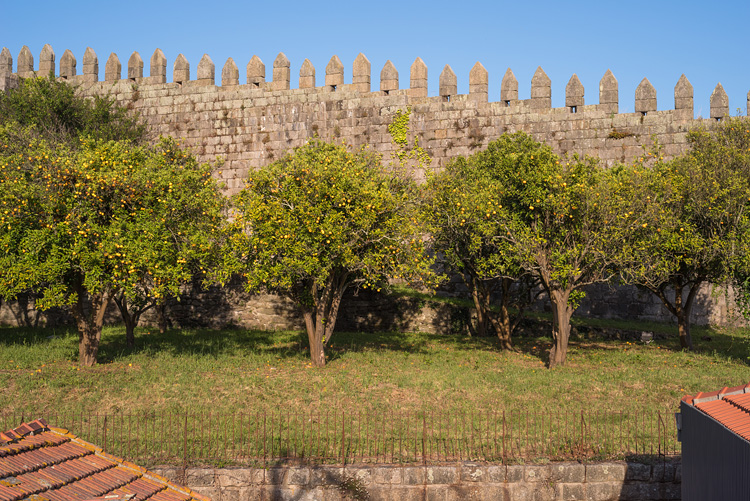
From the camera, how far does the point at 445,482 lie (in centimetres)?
1157

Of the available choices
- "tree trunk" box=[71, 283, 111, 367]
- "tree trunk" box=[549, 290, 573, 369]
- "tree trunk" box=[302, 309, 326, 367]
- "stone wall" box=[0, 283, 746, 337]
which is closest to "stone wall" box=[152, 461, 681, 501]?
"tree trunk" box=[549, 290, 573, 369]

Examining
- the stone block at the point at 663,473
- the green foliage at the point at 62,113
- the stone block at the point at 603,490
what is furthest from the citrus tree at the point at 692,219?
the green foliage at the point at 62,113

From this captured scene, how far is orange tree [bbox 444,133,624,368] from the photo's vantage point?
1811 cm

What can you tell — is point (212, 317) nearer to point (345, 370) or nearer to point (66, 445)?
point (345, 370)

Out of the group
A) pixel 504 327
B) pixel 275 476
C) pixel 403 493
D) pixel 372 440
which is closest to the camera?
pixel 275 476

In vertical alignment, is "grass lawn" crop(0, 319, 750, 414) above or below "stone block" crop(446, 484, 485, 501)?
above

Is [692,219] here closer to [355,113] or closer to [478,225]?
[478,225]

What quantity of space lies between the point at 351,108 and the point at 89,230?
46.8 ft

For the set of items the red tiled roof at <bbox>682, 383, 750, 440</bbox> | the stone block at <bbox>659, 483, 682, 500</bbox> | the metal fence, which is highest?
the red tiled roof at <bbox>682, 383, 750, 440</bbox>

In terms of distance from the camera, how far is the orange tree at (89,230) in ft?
53.6

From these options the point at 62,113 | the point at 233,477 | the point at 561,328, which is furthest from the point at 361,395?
the point at 62,113

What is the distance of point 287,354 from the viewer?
792 inches

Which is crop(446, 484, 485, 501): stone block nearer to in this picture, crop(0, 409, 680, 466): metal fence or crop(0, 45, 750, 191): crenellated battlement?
crop(0, 409, 680, 466): metal fence

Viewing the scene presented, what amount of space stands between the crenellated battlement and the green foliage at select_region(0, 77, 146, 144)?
4.26 feet
